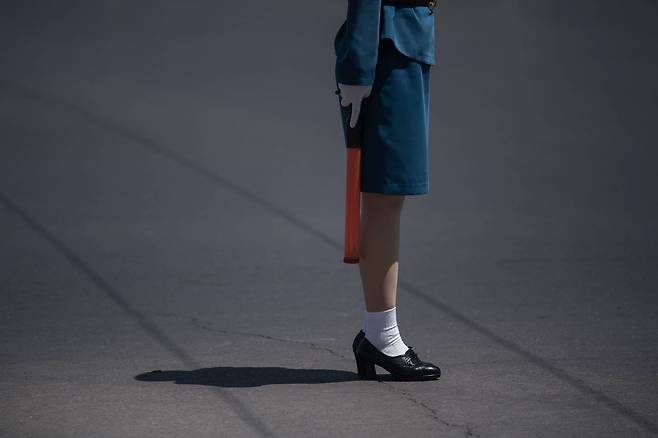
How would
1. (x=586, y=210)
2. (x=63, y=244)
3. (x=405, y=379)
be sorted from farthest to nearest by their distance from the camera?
(x=586, y=210), (x=63, y=244), (x=405, y=379)

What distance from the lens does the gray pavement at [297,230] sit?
4953 mm

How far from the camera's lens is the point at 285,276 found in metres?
6.99

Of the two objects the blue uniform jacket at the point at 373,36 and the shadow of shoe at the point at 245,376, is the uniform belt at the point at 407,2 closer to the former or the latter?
the blue uniform jacket at the point at 373,36

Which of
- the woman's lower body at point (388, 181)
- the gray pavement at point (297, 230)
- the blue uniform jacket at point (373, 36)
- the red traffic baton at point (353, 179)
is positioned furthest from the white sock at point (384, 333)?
the blue uniform jacket at point (373, 36)

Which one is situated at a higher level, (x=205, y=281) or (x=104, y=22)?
(x=104, y=22)

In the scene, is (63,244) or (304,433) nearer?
(304,433)

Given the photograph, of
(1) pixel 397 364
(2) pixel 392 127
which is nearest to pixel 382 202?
(2) pixel 392 127

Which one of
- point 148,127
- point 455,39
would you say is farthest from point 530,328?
point 455,39

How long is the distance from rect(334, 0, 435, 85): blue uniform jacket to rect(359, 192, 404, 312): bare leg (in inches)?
20.1

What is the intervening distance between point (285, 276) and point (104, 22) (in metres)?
8.08

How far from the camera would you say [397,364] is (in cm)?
522

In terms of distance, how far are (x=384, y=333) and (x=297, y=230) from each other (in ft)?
9.20

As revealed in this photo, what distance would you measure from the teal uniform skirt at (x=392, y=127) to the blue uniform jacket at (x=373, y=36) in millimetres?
48

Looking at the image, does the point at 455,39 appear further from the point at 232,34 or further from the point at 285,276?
the point at 285,276
